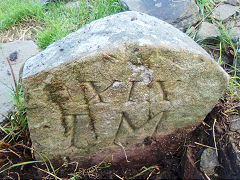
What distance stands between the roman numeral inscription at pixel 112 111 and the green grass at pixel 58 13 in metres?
1.37

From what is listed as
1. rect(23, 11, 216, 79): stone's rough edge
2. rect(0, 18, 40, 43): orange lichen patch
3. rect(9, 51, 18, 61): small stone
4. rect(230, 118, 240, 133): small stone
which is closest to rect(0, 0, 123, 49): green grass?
rect(0, 18, 40, 43): orange lichen patch

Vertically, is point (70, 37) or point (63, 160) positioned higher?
point (70, 37)

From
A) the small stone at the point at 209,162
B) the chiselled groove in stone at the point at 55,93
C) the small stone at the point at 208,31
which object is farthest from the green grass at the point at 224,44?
the chiselled groove in stone at the point at 55,93

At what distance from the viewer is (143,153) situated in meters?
1.85

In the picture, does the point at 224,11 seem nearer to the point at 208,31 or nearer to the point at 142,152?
the point at 208,31

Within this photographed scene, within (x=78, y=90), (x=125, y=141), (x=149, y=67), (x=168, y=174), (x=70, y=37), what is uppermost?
(x=70, y=37)

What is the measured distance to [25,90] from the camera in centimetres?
132

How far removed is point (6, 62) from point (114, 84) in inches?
59.6

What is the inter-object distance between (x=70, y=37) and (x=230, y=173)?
4.39 feet

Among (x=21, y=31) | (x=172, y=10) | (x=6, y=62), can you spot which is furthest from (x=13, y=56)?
(x=172, y=10)

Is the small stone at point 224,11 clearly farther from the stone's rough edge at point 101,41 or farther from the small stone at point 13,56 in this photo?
the small stone at point 13,56

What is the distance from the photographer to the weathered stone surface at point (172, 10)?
255 centimetres

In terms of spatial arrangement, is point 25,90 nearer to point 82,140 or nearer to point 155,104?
point 82,140

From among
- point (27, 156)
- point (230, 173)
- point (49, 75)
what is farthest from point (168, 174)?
point (49, 75)
